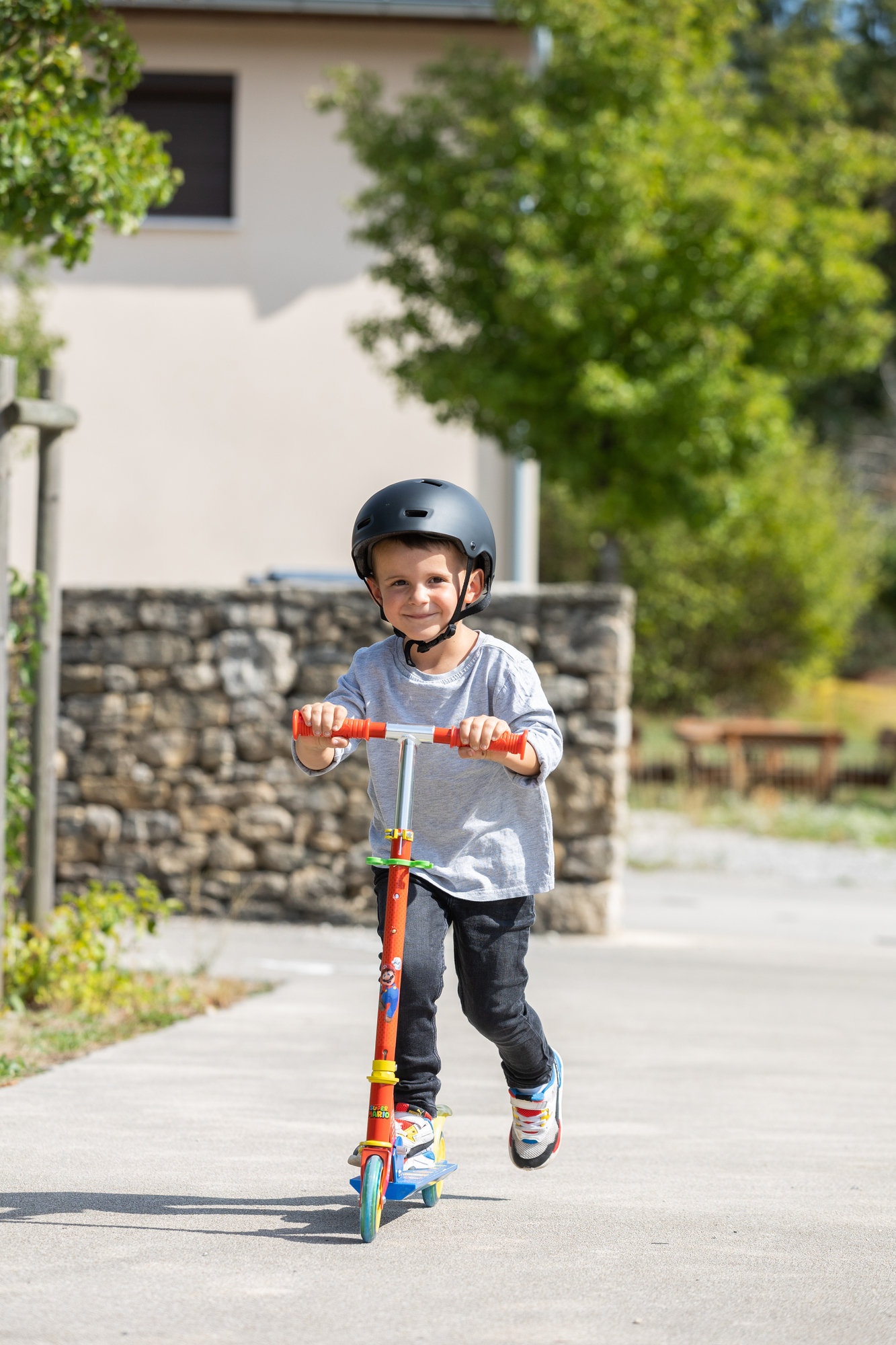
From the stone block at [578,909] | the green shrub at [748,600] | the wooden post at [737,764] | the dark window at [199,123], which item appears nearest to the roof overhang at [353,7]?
the dark window at [199,123]

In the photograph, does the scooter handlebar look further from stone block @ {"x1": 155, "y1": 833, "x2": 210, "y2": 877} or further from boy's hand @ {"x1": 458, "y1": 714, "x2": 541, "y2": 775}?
stone block @ {"x1": 155, "y1": 833, "x2": 210, "y2": 877}

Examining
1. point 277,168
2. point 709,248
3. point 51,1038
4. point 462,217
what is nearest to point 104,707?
point 51,1038

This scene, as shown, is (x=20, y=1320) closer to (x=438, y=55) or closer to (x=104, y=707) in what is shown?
(x=104, y=707)

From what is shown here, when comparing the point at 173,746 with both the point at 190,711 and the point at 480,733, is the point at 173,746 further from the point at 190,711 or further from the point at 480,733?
the point at 480,733

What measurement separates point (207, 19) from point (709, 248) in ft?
21.1

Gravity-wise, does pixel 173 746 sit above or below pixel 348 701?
below

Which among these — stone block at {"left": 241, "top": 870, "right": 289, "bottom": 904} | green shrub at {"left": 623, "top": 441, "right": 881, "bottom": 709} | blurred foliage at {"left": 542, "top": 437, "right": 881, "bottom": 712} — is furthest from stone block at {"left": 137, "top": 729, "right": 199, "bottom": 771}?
green shrub at {"left": 623, "top": 441, "right": 881, "bottom": 709}

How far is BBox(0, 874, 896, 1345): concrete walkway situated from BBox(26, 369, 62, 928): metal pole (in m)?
0.83

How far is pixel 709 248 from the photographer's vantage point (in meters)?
11.8

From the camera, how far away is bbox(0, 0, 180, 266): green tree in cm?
535

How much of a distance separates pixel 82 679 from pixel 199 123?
29.4ft

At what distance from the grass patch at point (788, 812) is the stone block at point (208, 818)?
6444mm

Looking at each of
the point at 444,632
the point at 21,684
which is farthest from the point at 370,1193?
the point at 21,684

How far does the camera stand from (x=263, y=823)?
8.55 m
